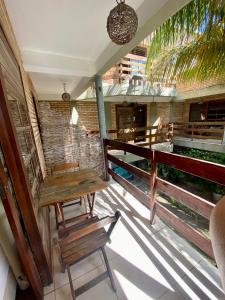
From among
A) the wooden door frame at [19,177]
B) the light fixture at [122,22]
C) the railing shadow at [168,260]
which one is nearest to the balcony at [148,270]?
the railing shadow at [168,260]

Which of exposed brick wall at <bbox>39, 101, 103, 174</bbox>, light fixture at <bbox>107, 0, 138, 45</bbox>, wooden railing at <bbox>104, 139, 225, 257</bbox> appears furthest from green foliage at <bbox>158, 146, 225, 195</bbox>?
light fixture at <bbox>107, 0, 138, 45</bbox>

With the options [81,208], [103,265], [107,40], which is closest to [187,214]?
[81,208]

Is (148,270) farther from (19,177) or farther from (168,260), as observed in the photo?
(19,177)

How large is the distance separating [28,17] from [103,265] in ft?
8.45

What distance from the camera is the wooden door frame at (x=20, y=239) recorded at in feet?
2.51

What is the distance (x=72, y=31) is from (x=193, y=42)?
1462 mm

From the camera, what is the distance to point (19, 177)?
2.85 ft

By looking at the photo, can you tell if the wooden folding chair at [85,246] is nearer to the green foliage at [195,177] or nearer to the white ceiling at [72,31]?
the white ceiling at [72,31]

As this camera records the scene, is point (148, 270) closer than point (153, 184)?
Yes

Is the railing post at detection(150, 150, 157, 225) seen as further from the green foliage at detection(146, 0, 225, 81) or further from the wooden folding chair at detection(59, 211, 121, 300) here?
the green foliage at detection(146, 0, 225, 81)

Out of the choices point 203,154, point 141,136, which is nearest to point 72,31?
point 141,136

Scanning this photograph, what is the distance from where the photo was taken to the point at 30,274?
3.13 ft

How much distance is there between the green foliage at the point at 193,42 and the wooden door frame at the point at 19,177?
166 cm

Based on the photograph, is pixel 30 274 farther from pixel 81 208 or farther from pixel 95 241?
pixel 81 208
